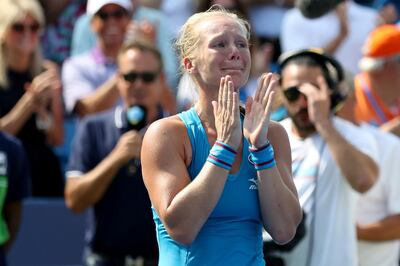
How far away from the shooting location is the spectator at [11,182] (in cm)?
634

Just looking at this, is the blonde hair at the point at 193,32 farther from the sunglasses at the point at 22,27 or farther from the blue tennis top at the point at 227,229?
the sunglasses at the point at 22,27

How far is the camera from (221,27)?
380cm

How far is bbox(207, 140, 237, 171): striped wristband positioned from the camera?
3582 millimetres

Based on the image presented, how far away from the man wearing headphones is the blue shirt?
1.06m

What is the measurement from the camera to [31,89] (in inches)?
285

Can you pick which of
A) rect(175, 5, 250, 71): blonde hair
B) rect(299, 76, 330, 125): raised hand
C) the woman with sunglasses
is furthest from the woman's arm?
the woman with sunglasses

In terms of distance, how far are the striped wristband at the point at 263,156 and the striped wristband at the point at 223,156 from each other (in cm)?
9

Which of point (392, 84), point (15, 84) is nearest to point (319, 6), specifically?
point (392, 84)

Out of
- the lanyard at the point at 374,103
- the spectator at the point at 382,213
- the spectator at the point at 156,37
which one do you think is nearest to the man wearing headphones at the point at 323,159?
the spectator at the point at 382,213

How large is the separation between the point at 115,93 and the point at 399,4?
3159 millimetres

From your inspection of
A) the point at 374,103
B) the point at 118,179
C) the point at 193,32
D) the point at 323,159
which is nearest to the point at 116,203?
the point at 118,179

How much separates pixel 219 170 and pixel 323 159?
6.51ft

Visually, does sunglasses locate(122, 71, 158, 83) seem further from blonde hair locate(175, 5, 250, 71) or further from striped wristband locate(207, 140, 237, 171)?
striped wristband locate(207, 140, 237, 171)

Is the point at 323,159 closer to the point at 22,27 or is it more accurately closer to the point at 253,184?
the point at 253,184
